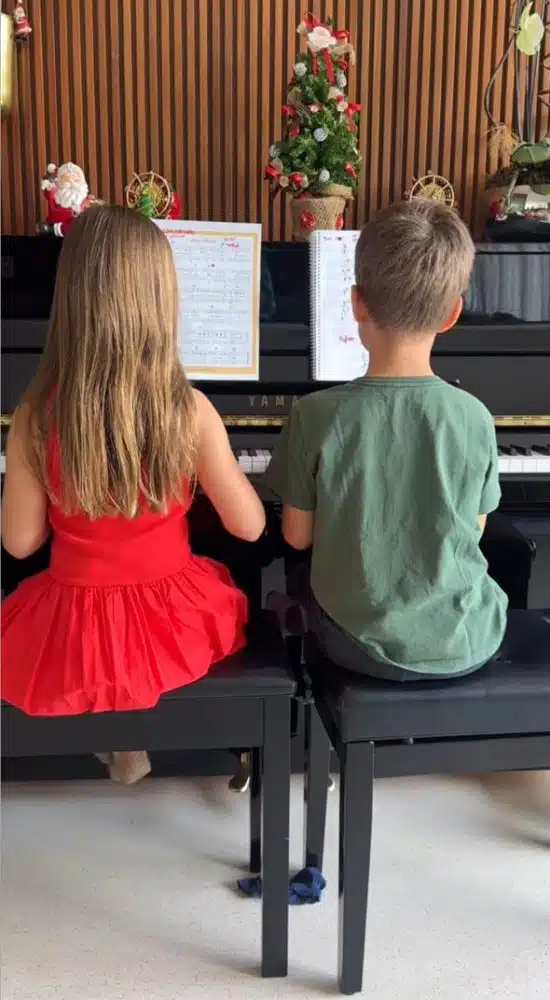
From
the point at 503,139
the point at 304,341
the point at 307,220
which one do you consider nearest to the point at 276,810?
the point at 304,341

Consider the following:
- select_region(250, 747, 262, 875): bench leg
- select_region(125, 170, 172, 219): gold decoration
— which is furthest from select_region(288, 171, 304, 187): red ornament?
select_region(250, 747, 262, 875): bench leg

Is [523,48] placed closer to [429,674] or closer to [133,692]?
[429,674]

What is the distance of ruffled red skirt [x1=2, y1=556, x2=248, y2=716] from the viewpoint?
1.29m

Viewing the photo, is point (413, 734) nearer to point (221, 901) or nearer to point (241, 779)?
point (221, 901)

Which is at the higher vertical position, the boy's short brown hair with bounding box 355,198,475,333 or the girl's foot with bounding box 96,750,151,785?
the boy's short brown hair with bounding box 355,198,475,333

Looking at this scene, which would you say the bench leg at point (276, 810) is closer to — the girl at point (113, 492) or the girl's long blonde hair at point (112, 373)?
the girl at point (113, 492)

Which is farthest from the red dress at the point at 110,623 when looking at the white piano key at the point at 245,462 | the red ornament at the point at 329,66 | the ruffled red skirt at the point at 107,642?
the red ornament at the point at 329,66

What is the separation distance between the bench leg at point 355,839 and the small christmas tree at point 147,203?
1431mm

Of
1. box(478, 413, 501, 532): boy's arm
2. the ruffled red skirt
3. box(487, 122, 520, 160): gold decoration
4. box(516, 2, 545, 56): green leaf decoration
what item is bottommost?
the ruffled red skirt

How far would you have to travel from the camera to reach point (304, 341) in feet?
6.60

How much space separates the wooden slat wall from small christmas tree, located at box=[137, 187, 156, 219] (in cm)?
46

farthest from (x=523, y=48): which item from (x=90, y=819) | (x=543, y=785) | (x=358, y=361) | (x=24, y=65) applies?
(x=90, y=819)

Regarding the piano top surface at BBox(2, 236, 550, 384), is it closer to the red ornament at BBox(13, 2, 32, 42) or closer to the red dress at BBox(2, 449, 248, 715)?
the red dress at BBox(2, 449, 248, 715)

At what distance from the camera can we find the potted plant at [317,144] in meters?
2.01
